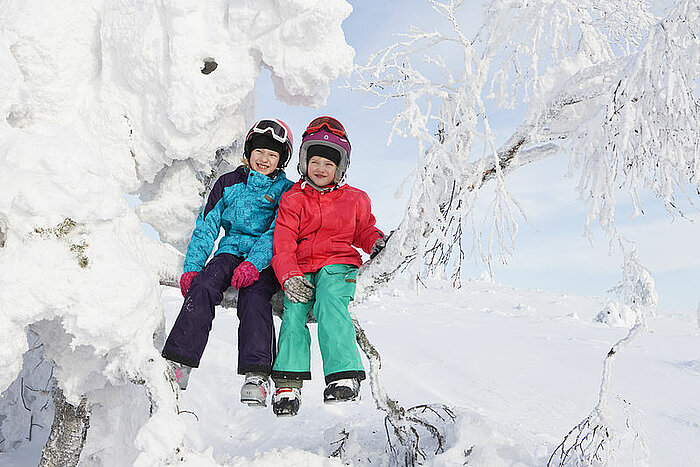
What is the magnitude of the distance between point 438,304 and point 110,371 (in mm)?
12970

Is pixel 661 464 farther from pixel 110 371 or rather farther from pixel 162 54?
pixel 162 54

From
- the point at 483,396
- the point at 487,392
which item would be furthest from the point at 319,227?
the point at 487,392

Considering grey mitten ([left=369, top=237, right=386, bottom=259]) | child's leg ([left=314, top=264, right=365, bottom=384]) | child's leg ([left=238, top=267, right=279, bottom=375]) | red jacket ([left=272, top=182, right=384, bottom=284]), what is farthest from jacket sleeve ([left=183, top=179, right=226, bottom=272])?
grey mitten ([left=369, top=237, right=386, bottom=259])

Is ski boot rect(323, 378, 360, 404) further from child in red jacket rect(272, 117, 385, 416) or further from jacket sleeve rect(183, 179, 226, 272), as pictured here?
jacket sleeve rect(183, 179, 226, 272)

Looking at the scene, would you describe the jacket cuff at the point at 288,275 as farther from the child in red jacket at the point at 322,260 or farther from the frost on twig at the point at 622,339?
the frost on twig at the point at 622,339

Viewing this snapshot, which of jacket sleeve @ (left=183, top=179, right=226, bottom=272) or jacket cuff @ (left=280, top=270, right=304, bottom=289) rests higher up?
jacket sleeve @ (left=183, top=179, right=226, bottom=272)

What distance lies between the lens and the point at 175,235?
3.65 metres

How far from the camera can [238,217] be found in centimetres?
269

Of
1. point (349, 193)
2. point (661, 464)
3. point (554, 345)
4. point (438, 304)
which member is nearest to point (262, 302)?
point (349, 193)

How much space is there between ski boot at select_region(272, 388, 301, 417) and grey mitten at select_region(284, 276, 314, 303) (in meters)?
0.42

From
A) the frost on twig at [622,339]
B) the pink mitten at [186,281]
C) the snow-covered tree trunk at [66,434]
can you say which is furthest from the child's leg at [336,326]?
the snow-covered tree trunk at [66,434]

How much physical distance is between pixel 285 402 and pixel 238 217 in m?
1.12

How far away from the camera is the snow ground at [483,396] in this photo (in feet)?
10.5

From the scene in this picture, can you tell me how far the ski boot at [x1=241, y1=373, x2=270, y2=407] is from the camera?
2.06 m
